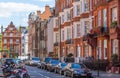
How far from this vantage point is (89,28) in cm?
6397

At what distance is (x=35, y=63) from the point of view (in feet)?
267

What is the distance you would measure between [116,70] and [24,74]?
1634 centimetres

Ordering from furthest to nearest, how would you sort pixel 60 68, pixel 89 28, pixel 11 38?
pixel 11 38 < pixel 89 28 < pixel 60 68

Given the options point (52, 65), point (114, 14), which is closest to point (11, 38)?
point (52, 65)

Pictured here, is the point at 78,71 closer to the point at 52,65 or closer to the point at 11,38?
the point at 52,65

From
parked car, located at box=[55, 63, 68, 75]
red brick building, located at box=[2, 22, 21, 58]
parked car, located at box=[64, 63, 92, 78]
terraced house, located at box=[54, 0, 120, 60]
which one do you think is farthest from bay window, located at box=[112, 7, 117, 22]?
red brick building, located at box=[2, 22, 21, 58]

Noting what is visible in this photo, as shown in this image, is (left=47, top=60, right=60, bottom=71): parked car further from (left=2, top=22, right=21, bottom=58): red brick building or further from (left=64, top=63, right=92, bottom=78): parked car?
(left=2, top=22, right=21, bottom=58): red brick building

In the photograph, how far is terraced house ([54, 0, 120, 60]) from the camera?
48725mm

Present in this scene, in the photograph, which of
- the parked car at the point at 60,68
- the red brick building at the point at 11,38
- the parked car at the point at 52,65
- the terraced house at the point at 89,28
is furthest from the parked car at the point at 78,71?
the red brick building at the point at 11,38

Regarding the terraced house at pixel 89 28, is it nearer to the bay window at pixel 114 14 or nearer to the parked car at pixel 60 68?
the bay window at pixel 114 14

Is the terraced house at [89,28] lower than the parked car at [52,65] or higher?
higher

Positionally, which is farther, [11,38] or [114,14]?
[11,38]

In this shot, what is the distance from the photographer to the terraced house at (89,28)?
48725mm

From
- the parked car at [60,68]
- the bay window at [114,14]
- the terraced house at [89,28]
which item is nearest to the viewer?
the parked car at [60,68]
